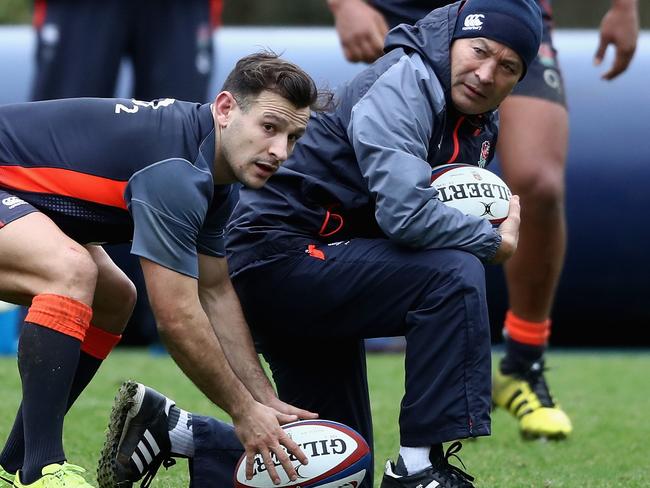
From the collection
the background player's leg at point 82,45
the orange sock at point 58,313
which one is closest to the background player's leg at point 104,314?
the orange sock at point 58,313

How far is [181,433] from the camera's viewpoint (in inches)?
155

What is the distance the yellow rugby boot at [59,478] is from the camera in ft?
11.1

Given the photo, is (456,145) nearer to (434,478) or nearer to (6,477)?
(434,478)

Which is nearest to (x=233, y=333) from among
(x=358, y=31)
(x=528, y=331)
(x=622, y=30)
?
(x=358, y=31)

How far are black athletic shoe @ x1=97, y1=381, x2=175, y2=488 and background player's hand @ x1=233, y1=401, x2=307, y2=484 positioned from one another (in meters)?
0.47

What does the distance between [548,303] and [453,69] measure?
1.75 metres

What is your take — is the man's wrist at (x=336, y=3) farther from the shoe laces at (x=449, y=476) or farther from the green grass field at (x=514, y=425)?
the shoe laces at (x=449, y=476)

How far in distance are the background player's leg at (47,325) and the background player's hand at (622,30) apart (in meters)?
2.82

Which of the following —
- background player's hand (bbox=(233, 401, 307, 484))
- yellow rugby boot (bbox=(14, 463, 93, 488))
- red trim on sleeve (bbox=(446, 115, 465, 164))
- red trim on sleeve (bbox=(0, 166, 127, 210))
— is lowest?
yellow rugby boot (bbox=(14, 463, 93, 488))

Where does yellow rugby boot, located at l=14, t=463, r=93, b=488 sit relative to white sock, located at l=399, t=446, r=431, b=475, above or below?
below

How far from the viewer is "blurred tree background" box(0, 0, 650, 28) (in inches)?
794

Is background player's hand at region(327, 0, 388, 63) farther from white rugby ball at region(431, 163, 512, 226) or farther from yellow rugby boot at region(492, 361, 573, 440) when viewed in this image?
yellow rugby boot at region(492, 361, 573, 440)

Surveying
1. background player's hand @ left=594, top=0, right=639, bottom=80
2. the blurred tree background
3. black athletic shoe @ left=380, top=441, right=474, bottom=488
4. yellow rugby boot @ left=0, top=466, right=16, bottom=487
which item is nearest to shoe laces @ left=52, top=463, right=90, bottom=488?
yellow rugby boot @ left=0, top=466, right=16, bottom=487

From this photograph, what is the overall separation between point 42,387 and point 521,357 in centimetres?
250
